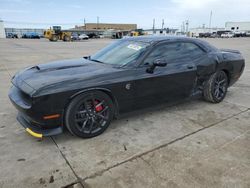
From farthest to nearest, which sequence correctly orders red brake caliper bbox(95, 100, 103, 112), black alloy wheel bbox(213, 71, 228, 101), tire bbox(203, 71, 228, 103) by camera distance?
black alloy wheel bbox(213, 71, 228, 101) → tire bbox(203, 71, 228, 103) → red brake caliper bbox(95, 100, 103, 112)

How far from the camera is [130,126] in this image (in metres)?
3.26

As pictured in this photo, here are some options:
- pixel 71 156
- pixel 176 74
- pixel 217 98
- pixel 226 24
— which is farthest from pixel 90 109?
pixel 226 24

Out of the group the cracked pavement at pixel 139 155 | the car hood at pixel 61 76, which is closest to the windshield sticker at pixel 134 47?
the car hood at pixel 61 76

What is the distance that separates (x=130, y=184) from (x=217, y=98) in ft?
10.0

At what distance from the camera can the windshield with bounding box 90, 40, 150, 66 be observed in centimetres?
327

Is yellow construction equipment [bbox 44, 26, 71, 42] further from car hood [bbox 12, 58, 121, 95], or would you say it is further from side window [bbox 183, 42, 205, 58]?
car hood [bbox 12, 58, 121, 95]

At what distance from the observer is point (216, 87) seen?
4246mm

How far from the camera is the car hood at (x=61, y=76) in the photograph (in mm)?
2559

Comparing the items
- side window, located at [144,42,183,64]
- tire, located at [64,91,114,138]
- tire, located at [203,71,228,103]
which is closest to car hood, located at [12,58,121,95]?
tire, located at [64,91,114,138]

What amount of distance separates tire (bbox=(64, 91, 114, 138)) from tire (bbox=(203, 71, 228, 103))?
221cm

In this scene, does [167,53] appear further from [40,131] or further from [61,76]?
[40,131]

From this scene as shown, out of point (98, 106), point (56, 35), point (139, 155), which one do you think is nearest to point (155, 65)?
point (98, 106)

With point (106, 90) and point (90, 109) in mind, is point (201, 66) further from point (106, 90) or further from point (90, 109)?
point (90, 109)

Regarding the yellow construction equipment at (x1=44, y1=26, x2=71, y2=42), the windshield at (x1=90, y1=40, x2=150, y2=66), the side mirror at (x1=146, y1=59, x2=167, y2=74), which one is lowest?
the side mirror at (x1=146, y1=59, x2=167, y2=74)
